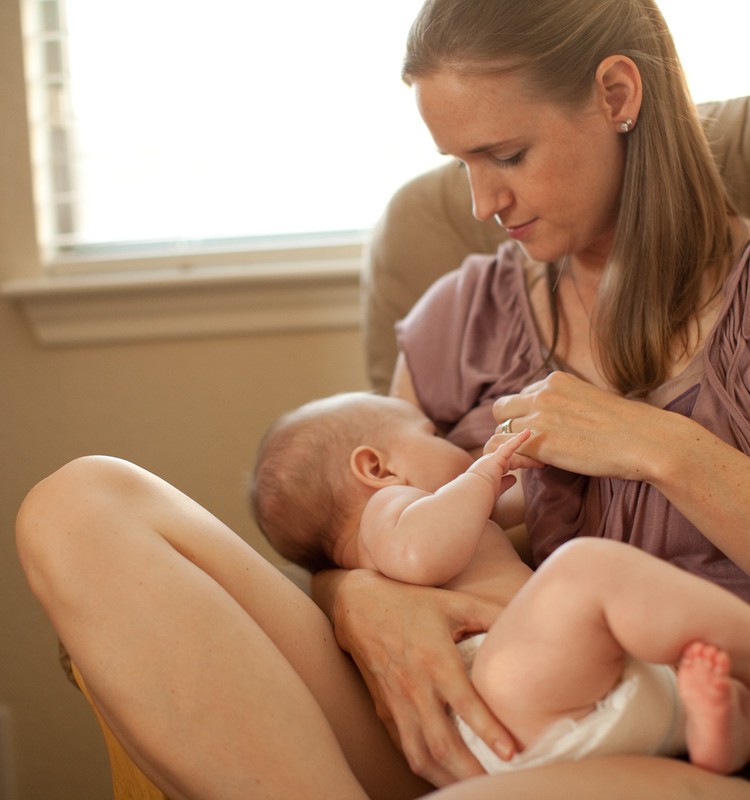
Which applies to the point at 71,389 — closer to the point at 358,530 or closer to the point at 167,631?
the point at 358,530

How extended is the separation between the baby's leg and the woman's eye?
61 cm

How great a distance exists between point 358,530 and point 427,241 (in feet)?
A: 2.37

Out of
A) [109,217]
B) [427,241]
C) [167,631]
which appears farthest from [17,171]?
[167,631]

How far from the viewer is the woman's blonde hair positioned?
1281 mm

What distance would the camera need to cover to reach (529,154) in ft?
4.32

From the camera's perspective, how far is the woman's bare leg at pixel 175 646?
0.94 metres

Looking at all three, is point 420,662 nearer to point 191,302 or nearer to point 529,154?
point 529,154

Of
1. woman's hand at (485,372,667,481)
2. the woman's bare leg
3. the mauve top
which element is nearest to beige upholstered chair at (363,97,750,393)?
the mauve top

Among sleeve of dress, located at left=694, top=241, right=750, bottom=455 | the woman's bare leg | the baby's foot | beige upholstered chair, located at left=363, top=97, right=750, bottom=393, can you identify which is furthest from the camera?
beige upholstered chair, located at left=363, top=97, right=750, bottom=393

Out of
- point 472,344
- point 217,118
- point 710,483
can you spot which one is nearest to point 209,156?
point 217,118

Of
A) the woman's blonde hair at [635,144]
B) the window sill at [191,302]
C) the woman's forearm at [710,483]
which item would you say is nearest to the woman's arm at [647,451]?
the woman's forearm at [710,483]

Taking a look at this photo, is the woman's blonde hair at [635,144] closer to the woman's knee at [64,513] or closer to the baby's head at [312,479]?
the baby's head at [312,479]

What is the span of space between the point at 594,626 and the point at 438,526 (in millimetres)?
282

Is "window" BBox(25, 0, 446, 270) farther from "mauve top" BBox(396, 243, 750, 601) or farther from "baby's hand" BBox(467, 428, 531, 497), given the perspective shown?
"baby's hand" BBox(467, 428, 531, 497)
